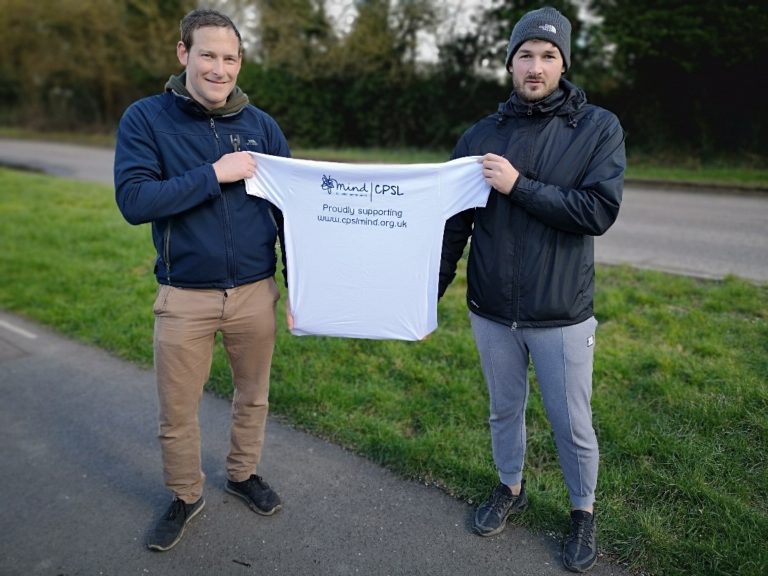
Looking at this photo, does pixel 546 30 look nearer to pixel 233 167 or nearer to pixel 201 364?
pixel 233 167

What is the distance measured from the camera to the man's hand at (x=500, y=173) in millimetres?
2738

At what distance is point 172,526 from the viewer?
321cm

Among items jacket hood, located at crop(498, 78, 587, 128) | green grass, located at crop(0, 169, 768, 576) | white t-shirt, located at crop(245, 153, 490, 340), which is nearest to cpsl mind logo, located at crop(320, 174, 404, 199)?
white t-shirt, located at crop(245, 153, 490, 340)

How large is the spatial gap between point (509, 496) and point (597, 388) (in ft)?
4.59

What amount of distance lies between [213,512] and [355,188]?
1.86m

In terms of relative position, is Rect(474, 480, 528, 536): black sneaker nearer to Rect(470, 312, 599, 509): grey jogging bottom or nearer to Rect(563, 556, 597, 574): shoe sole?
Rect(470, 312, 599, 509): grey jogging bottom

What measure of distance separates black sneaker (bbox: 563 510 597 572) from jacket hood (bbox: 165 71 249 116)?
2.51 meters

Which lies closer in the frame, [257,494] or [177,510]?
[177,510]

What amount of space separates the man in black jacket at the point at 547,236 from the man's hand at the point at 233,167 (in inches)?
39.9

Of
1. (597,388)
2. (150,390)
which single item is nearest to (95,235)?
(150,390)

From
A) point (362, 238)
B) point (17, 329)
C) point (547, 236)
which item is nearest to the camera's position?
point (547, 236)

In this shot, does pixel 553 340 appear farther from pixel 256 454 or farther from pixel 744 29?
pixel 744 29

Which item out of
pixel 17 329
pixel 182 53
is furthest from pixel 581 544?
pixel 17 329

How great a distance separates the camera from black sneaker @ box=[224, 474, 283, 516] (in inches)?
134
